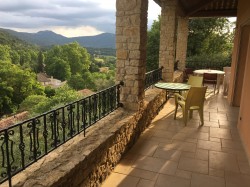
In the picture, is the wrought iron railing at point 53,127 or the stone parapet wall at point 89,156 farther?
the stone parapet wall at point 89,156

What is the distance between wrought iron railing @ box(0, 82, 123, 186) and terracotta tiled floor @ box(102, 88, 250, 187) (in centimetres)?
76

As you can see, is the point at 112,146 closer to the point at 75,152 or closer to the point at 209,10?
the point at 75,152

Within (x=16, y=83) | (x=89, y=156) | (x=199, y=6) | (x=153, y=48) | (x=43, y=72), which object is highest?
(x=199, y=6)

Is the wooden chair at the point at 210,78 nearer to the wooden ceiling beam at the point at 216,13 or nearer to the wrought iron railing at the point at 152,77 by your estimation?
the wooden ceiling beam at the point at 216,13

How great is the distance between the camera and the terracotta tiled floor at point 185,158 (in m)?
2.49

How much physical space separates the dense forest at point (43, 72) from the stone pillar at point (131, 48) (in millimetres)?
10393

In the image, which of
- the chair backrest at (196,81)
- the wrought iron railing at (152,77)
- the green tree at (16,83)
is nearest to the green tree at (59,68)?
the green tree at (16,83)

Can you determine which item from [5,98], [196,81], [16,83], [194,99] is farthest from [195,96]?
[16,83]

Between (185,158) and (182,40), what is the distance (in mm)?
6238

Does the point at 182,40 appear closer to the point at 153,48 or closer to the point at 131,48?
the point at 131,48

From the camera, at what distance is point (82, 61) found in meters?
46.0

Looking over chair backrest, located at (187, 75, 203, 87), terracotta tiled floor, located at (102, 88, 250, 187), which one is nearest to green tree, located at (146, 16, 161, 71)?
→ chair backrest, located at (187, 75, 203, 87)

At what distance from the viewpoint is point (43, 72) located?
47.7m

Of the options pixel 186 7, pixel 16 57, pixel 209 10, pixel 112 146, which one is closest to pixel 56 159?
pixel 112 146
